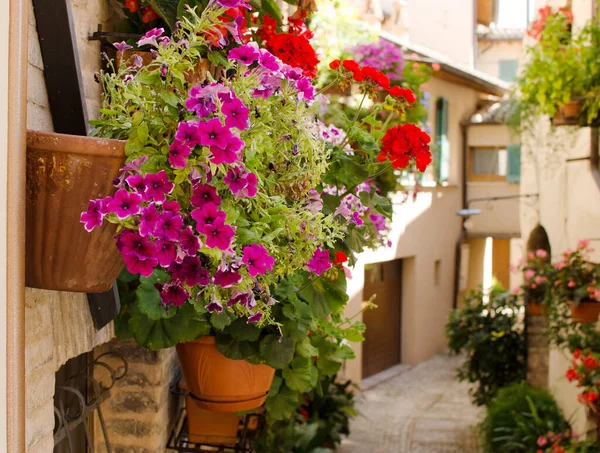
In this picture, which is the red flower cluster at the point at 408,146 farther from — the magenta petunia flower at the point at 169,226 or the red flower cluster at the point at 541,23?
the red flower cluster at the point at 541,23

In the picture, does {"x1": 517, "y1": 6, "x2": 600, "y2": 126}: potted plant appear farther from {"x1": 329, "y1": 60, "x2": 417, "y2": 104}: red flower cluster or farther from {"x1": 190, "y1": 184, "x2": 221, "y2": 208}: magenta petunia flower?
{"x1": 190, "y1": 184, "x2": 221, "y2": 208}: magenta petunia flower

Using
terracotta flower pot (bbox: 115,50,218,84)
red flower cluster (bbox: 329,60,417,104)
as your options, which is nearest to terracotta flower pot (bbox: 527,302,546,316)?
red flower cluster (bbox: 329,60,417,104)

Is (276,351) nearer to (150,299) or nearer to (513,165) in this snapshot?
(150,299)

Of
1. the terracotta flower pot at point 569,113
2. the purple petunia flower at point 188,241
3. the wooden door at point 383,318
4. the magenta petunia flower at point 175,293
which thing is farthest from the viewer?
the wooden door at point 383,318

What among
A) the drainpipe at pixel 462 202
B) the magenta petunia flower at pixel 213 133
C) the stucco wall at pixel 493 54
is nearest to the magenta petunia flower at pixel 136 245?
the magenta petunia flower at pixel 213 133

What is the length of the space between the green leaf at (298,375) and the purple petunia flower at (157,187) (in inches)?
72.2

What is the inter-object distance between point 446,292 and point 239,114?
15889 millimetres

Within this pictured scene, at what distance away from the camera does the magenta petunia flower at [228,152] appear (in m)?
1.55

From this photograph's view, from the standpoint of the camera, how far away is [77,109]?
1.98 meters

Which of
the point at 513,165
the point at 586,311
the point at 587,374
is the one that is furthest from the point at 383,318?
the point at 587,374

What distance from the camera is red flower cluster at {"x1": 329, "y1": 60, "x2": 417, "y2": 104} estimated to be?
2711mm

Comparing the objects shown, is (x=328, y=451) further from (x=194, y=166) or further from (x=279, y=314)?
(x=194, y=166)

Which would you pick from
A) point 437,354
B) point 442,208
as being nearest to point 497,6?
point 442,208

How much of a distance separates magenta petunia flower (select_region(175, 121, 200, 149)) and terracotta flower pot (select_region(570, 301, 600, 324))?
258 inches
